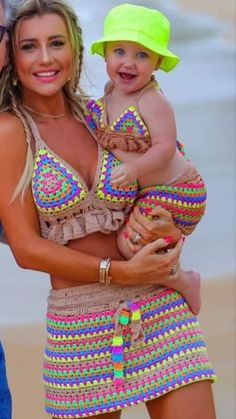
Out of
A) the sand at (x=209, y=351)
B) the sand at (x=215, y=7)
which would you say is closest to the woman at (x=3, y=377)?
the sand at (x=209, y=351)

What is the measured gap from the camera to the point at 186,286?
12.7 feet

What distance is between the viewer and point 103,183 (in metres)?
3.78

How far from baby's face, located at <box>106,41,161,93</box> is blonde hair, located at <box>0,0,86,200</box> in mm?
137

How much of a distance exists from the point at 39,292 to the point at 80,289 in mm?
3140

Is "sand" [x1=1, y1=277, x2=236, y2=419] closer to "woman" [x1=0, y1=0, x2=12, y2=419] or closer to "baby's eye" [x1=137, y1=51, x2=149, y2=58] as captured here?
"woman" [x1=0, y1=0, x2=12, y2=419]

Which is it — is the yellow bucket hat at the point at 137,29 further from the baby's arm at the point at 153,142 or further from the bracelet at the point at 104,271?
the bracelet at the point at 104,271

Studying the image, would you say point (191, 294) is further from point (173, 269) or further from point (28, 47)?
point (28, 47)

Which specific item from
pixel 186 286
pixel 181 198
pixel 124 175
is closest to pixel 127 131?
pixel 124 175

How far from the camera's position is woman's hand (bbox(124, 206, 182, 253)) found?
12.4 feet

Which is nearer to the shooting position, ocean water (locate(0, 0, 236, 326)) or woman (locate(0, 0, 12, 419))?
woman (locate(0, 0, 12, 419))

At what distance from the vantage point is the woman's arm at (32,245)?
371cm

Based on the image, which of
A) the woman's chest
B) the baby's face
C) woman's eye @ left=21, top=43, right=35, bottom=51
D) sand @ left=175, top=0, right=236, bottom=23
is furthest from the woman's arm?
sand @ left=175, top=0, right=236, bottom=23

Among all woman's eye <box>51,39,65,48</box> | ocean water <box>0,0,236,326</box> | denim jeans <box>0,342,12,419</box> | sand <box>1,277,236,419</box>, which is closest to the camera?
denim jeans <box>0,342,12,419</box>

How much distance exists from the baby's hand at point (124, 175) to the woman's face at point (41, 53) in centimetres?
34
